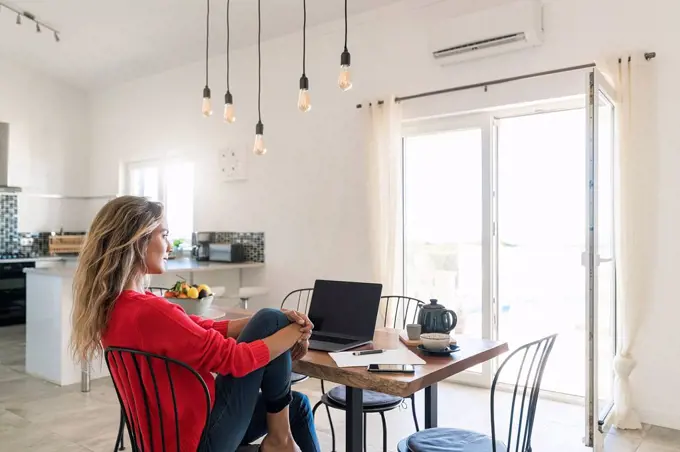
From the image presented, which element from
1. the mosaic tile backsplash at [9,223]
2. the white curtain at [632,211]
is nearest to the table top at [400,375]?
the white curtain at [632,211]

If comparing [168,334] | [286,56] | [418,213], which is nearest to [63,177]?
[286,56]

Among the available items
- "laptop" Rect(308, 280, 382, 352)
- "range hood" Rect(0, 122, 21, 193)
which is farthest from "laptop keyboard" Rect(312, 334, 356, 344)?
"range hood" Rect(0, 122, 21, 193)

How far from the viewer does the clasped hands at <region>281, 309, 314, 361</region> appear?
1696mm

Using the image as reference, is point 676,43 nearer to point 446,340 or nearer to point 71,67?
point 446,340

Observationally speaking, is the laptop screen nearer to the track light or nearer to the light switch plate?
the light switch plate

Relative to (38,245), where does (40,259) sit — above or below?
below

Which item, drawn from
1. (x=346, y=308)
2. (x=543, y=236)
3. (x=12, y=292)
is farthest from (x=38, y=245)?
(x=346, y=308)

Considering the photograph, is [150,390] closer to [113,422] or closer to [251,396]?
[251,396]

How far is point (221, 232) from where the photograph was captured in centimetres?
548

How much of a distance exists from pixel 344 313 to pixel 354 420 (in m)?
0.47

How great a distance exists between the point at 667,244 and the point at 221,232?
381 centimetres

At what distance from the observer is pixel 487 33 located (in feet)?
11.8

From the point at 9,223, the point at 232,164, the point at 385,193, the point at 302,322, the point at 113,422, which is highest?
the point at 232,164

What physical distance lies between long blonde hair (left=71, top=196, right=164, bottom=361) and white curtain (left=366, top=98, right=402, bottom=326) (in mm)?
2655
